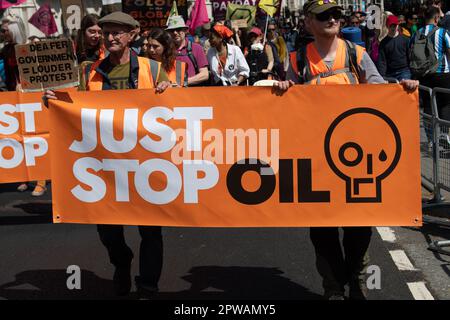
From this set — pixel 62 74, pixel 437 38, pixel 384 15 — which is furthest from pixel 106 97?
pixel 384 15

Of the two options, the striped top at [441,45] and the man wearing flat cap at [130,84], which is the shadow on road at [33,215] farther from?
the striped top at [441,45]

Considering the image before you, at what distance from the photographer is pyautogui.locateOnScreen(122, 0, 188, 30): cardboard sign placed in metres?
11.4

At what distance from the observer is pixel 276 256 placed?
5742mm

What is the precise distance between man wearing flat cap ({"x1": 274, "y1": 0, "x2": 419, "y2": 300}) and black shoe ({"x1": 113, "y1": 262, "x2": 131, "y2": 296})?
4.18 feet

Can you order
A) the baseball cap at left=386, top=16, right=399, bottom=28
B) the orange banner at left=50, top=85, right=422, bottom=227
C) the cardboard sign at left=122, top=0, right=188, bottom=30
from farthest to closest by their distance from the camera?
the baseball cap at left=386, top=16, right=399, bottom=28, the cardboard sign at left=122, top=0, right=188, bottom=30, the orange banner at left=50, top=85, right=422, bottom=227

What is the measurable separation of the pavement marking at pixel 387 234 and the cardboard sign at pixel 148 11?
6.00 m

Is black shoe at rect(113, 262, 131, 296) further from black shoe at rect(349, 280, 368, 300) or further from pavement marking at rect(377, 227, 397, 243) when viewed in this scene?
pavement marking at rect(377, 227, 397, 243)

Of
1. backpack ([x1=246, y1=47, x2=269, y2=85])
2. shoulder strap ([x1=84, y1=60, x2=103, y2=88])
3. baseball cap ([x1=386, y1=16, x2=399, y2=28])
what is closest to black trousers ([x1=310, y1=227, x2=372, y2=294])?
shoulder strap ([x1=84, y1=60, x2=103, y2=88])

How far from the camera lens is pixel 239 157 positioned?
4293 millimetres

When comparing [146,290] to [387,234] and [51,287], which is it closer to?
[51,287]

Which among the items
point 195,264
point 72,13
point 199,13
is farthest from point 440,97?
point 199,13

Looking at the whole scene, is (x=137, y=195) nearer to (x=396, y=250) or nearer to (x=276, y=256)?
(x=276, y=256)

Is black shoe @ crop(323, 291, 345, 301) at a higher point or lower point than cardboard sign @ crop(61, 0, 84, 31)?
lower

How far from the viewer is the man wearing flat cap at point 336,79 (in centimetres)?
432
